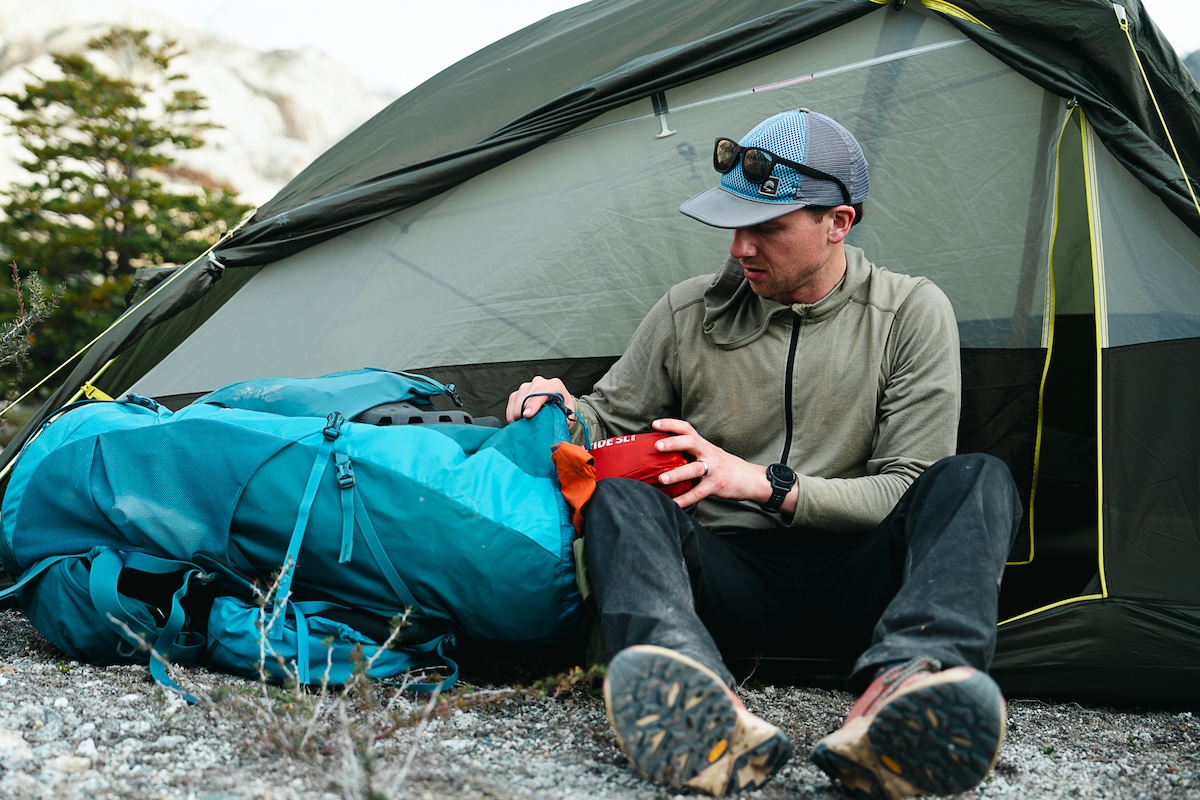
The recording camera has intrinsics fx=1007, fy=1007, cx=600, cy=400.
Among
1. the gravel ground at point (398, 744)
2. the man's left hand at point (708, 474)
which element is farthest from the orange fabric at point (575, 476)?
the gravel ground at point (398, 744)

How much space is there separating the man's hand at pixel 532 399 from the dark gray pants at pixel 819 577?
0.39m

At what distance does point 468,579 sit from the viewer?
2129 mm

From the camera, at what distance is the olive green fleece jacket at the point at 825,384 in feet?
7.47

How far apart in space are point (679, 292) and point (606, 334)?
62 centimetres

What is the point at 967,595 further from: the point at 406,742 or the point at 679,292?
the point at 679,292

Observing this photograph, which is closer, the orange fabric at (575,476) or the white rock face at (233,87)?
the orange fabric at (575,476)

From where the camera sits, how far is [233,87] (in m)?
23.8

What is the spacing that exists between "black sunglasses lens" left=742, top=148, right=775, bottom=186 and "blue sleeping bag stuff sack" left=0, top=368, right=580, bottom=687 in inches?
28.0

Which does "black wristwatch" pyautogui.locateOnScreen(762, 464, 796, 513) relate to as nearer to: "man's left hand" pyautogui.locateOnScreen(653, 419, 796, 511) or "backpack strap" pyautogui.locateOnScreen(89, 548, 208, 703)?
"man's left hand" pyautogui.locateOnScreen(653, 419, 796, 511)

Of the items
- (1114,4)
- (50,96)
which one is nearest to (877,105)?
(1114,4)

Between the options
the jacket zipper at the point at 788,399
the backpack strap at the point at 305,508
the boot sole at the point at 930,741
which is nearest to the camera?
the boot sole at the point at 930,741

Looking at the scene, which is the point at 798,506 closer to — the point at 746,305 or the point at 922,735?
the point at 746,305

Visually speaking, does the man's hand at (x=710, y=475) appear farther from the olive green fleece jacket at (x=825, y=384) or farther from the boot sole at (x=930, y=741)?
the boot sole at (x=930, y=741)

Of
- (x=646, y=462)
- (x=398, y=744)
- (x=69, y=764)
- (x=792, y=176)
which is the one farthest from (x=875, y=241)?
(x=69, y=764)
